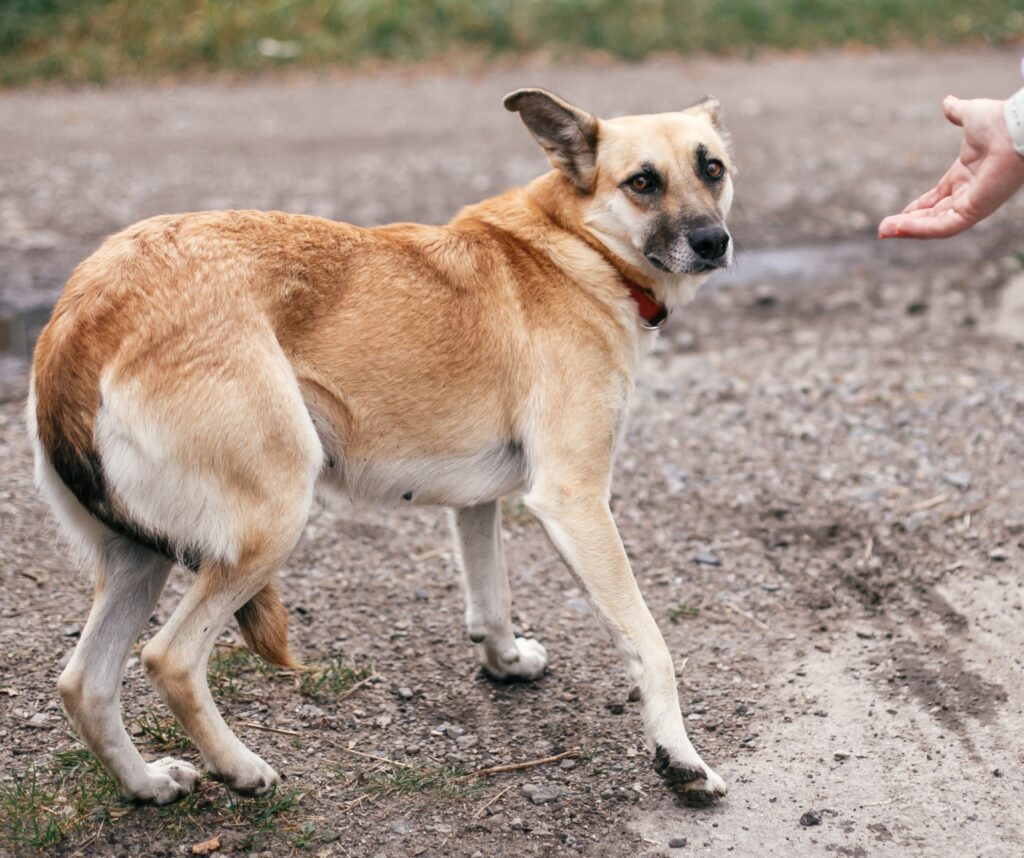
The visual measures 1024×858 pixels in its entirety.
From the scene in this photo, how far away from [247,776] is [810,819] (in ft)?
4.86

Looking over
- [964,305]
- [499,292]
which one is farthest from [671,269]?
[964,305]

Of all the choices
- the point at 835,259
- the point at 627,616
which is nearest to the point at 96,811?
the point at 627,616

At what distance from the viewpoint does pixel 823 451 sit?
5410 mm

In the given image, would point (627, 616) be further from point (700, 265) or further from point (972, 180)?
point (972, 180)

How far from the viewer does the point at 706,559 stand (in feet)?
15.3

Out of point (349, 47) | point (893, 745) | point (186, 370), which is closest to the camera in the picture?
point (186, 370)

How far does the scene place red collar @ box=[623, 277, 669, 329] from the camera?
12.2 ft

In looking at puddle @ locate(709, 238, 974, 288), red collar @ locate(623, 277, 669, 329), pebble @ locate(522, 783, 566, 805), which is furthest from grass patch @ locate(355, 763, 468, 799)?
puddle @ locate(709, 238, 974, 288)

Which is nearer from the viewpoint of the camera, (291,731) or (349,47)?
(291,731)

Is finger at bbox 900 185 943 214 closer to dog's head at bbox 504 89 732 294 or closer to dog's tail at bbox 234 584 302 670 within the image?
dog's head at bbox 504 89 732 294

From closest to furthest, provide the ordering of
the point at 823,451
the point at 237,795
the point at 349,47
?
the point at 237,795
the point at 823,451
the point at 349,47

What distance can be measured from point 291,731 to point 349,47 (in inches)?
371

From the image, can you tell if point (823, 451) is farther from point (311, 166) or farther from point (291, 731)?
point (311, 166)

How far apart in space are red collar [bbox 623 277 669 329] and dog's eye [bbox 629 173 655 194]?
28 cm
